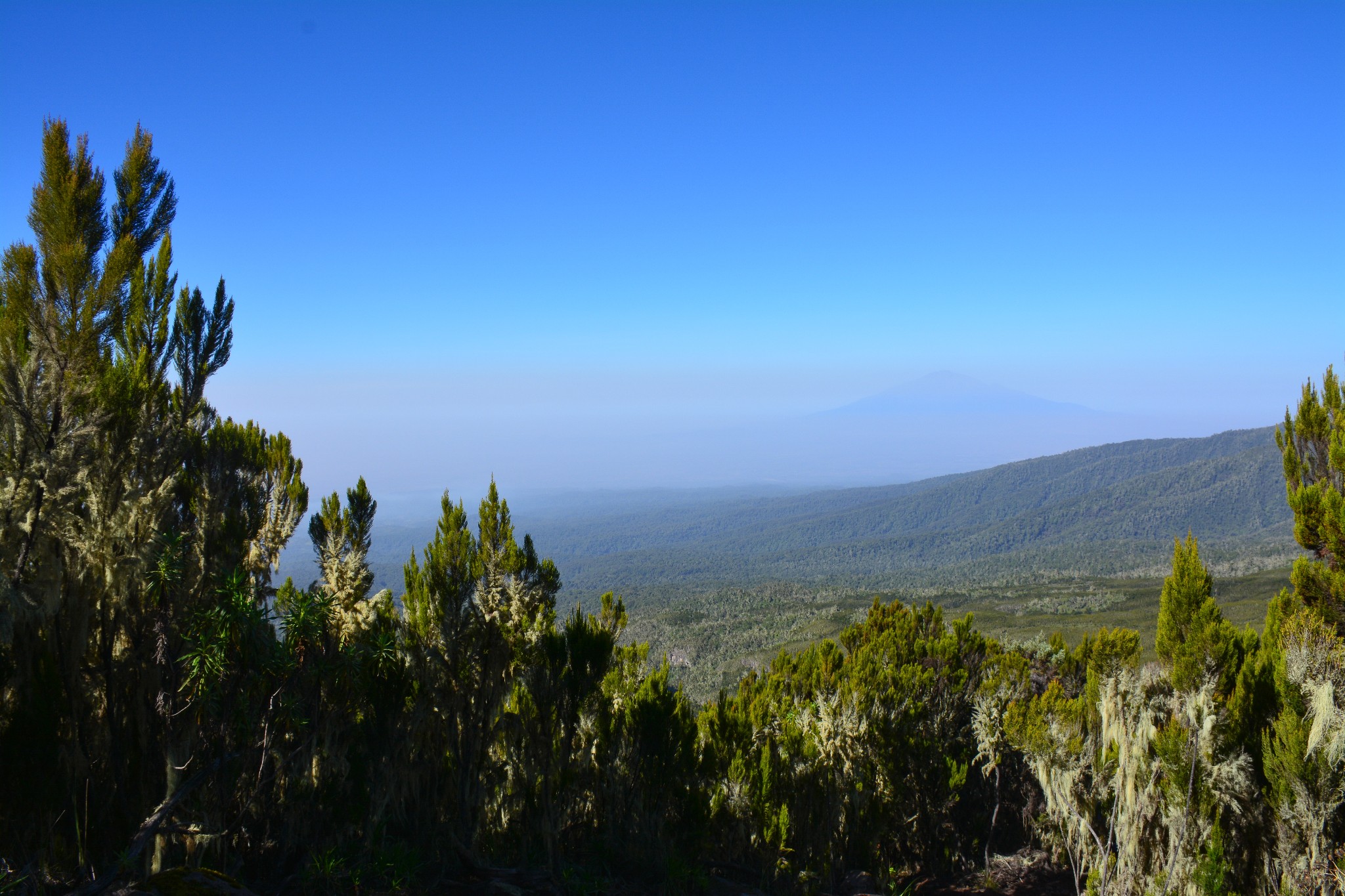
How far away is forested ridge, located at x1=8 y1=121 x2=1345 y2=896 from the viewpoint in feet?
16.8

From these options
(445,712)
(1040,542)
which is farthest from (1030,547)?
(445,712)

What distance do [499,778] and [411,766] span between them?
115 cm

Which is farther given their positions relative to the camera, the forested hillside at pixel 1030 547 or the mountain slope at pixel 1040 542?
the mountain slope at pixel 1040 542

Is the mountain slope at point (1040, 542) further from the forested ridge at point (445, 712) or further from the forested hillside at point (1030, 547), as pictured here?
the forested ridge at point (445, 712)

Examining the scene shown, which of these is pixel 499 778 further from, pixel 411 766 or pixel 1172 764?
pixel 1172 764

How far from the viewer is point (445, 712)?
7.49m

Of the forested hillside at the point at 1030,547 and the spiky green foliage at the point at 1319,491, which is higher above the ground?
the spiky green foliage at the point at 1319,491

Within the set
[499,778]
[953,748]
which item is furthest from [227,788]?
[953,748]

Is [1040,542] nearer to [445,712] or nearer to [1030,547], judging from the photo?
[1030,547]

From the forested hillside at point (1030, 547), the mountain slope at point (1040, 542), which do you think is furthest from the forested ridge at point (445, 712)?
the mountain slope at point (1040, 542)

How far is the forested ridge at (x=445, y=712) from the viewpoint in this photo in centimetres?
512

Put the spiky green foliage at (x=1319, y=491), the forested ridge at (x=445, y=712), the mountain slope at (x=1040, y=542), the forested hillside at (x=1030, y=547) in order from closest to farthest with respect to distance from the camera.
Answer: the forested ridge at (x=445, y=712)
the spiky green foliage at (x=1319, y=491)
the forested hillside at (x=1030, y=547)
the mountain slope at (x=1040, y=542)

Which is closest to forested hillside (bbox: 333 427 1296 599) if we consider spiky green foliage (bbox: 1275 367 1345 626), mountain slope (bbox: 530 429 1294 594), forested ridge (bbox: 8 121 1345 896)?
mountain slope (bbox: 530 429 1294 594)

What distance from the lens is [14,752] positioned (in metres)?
4.73
